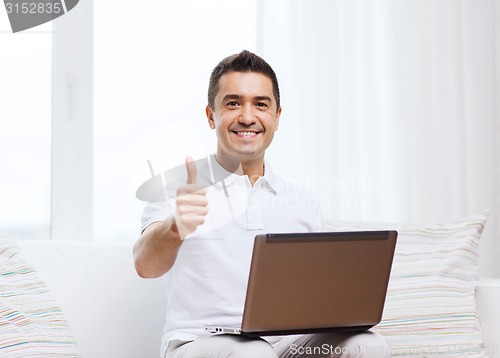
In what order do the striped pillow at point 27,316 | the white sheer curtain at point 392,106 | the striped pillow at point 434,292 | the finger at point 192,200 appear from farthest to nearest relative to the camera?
the white sheer curtain at point 392,106 → the striped pillow at point 434,292 → the striped pillow at point 27,316 → the finger at point 192,200

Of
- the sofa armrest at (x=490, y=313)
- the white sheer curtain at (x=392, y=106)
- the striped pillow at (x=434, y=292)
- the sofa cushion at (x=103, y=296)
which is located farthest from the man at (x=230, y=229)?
the white sheer curtain at (x=392, y=106)

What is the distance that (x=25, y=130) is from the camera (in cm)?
265

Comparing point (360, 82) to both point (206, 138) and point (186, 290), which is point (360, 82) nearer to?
point (206, 138)

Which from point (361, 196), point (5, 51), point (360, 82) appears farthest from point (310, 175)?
point (5, 51)

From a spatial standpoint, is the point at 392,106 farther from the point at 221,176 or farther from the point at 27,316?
the point at 27,316

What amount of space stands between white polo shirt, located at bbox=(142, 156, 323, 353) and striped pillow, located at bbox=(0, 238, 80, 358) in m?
0.25

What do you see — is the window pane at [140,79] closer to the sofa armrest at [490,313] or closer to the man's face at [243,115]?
the man's face at [243,115]

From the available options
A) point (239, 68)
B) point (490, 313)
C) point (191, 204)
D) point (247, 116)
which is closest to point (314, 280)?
point (191, 204)

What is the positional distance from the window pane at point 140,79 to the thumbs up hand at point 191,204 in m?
1.29

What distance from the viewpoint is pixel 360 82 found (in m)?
2.95

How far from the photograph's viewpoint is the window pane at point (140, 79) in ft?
8.84

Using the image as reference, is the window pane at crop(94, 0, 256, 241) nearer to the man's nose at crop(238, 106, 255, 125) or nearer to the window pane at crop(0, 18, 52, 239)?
the window pane at crop(0, 18, 52, 239)

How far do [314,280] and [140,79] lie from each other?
1512mm

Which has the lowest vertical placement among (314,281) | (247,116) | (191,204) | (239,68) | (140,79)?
(314,281)
